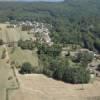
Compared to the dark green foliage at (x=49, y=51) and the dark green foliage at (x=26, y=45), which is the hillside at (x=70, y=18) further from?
the dark green foliage at (x=49, y=51)

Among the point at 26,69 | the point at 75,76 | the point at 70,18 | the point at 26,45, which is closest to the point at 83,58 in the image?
the point at 26,45

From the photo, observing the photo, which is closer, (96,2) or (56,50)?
(56,50)

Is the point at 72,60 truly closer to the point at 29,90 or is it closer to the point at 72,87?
the point at 72,87

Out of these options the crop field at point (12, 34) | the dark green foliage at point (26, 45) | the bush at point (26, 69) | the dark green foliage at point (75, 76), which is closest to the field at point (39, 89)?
the dark green foliage at point (75, 76)

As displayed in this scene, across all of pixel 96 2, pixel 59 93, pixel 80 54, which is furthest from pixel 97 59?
pixel 96 2

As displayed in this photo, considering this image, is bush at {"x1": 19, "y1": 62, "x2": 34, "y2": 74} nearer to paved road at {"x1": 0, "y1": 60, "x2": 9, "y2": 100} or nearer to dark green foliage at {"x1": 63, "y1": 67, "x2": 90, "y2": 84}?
paved road at {"x1": 0, "y1": 60, "x2": 9, "y2": 100}

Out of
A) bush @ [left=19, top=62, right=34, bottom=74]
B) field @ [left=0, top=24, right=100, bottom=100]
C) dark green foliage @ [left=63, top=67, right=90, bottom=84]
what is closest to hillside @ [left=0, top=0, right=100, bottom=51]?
bush @ [left=19, top=62, right=34, bottom=74]
